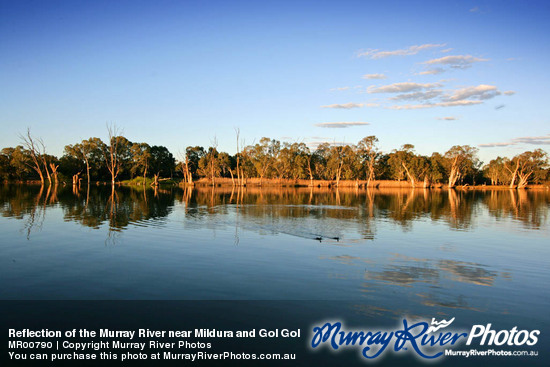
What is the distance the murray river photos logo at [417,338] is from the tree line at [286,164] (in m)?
99.4

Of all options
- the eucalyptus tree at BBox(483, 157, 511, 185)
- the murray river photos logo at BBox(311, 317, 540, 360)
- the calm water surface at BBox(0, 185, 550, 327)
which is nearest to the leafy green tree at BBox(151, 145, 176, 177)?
the calm water surface at BBox(0, 185, 550, 327)

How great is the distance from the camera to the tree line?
111188 mm

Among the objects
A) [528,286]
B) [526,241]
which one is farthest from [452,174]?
[528,286]

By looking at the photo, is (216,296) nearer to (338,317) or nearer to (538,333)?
(338,317)

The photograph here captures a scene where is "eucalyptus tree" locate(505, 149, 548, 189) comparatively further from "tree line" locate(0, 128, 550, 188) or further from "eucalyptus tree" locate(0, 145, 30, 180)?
"eucalyptus tree" locate(0, 145, 30, 180)

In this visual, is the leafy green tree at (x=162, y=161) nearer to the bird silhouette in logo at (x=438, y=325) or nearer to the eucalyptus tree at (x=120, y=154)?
the eucalyptus tree at (x=120, y=154)

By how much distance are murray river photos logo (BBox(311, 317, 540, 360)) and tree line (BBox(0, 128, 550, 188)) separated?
326 ft

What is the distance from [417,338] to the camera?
828 cm

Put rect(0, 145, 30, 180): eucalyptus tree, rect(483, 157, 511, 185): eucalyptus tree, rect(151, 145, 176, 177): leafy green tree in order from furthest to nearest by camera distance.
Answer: rect(483, 157, 511, 185): eucalyptus tree
rect(151, 145, 176, 177): leafy green tree
rect(0, 145, 30, 180): eucalyptus tree

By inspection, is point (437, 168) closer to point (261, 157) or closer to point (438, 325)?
point (261, 157)

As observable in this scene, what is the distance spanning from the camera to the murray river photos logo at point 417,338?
25.6ft

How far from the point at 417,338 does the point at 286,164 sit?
114 m

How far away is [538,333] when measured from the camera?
338 inches

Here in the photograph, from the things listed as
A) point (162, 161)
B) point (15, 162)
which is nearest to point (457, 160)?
point (162, 161)
